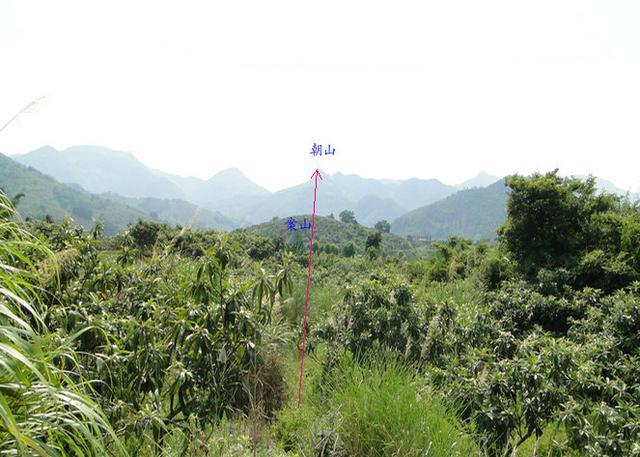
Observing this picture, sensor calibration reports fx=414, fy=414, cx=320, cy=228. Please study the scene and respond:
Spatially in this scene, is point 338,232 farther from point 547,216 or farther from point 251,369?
point 251,369

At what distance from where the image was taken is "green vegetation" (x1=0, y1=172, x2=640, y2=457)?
1833 mm

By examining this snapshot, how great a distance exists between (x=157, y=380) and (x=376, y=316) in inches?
110

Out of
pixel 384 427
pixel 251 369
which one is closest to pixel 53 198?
pixel 251 369

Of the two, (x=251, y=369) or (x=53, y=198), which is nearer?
(x=251, y=369)

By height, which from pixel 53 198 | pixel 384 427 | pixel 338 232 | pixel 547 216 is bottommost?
pixel 338 232

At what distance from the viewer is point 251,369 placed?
383 cm

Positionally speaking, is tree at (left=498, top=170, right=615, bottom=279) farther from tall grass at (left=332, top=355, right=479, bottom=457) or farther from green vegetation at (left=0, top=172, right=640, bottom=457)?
tall grass at (left=332, top=355, right=479, bottom=457)

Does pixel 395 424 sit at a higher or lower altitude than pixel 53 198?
higher

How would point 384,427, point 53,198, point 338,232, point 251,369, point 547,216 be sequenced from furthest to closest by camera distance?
point 53,198 < point 338,232 < point 547,216 < point 251,369 < point 384,427

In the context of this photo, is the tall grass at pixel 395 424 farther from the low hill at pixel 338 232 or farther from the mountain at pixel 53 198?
the mountain at pixel 53 198

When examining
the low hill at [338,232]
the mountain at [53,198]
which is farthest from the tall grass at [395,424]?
the mountain at [53,198]

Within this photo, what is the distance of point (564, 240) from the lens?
10.3 metres

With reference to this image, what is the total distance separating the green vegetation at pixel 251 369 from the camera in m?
1.83

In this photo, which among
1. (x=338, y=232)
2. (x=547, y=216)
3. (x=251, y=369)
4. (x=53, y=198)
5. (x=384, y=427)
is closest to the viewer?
(x=384, y=427)
